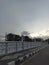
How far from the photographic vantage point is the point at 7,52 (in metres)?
24.1

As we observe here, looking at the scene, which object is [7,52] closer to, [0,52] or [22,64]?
[0,52]

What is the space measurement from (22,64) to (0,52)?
7019 millimetres

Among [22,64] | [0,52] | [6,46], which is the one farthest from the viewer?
[6,46]

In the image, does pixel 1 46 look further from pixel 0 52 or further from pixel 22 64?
pixel 22 64

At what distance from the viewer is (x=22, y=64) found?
1546cm

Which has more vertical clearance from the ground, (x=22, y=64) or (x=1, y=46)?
(x=1, y=46)

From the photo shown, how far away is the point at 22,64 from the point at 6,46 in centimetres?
834

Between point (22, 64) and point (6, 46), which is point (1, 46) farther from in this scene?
point (22, 64)

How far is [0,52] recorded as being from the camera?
22.1 m

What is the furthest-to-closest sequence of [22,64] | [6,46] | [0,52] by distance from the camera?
1. [6,46]
2. [0,52]
3. [22,64]

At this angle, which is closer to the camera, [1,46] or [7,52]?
[1,46]

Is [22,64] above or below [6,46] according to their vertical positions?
below

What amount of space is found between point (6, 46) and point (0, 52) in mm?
1617

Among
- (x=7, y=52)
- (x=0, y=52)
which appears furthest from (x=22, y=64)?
(x=7, y=52)
